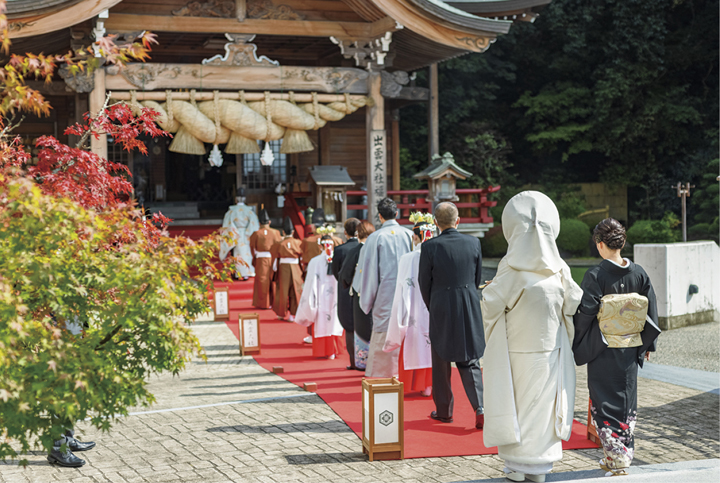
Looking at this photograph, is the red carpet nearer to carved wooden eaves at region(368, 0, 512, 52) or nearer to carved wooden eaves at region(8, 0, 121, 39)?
carved wooden eaves at region(8, 0, 121, 39)

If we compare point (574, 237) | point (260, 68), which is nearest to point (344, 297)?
point (260, 68)

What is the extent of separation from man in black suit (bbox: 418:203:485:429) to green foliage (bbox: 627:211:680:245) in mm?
16456

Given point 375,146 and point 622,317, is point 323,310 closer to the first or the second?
point 622,317

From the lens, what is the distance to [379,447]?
5.02m

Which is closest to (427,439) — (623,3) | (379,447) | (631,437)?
(379,447)

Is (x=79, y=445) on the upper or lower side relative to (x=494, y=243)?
lower

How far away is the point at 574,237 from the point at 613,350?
1874 centimetres

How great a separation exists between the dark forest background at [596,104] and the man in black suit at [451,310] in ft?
60.9

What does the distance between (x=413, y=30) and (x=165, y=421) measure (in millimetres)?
8623

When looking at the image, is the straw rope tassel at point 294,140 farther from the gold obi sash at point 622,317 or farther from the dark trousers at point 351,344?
the gold obi sash at point 622,317

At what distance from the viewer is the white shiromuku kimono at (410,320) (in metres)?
6.47

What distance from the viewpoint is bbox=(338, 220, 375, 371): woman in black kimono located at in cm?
764

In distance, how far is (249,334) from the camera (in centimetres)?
915

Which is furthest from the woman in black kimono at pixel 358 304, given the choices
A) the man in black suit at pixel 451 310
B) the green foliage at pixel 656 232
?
the green foliage at pixel 656 232
